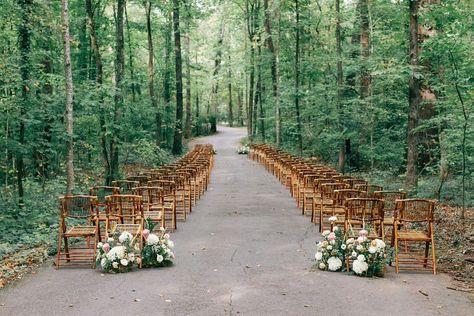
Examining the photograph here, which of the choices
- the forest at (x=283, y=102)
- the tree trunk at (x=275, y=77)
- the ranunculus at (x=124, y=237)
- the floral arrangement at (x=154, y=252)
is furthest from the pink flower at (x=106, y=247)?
the tree trunk at (x=275, y=77)

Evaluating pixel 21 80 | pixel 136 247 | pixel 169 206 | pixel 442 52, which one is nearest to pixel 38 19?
pixel 21 80

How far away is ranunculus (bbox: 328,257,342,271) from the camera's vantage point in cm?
725

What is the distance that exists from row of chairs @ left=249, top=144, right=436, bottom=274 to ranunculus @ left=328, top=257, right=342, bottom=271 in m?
0.56

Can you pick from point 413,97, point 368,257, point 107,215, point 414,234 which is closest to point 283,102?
point 413,97

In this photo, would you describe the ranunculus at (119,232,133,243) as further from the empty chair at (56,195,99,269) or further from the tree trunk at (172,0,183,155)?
the tree trunk at (172,0,183,155)

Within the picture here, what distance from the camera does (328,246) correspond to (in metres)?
7.35

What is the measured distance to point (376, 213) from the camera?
8508 millimetres

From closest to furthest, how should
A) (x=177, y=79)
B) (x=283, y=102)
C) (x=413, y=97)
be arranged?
(x=413, y=97) → (x=177, y=79) → (x=283, y=102)

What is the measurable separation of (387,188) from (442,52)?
525cm

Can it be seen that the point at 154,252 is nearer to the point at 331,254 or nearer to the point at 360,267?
the point at 331,254

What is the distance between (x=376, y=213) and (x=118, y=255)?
15.0 feet

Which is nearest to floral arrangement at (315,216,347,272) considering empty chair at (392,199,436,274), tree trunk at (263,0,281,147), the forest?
empty chair at (392,199,436,274)

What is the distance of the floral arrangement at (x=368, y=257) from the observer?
6.98 m

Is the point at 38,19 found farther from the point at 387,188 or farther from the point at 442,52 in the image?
the point at 387,188
